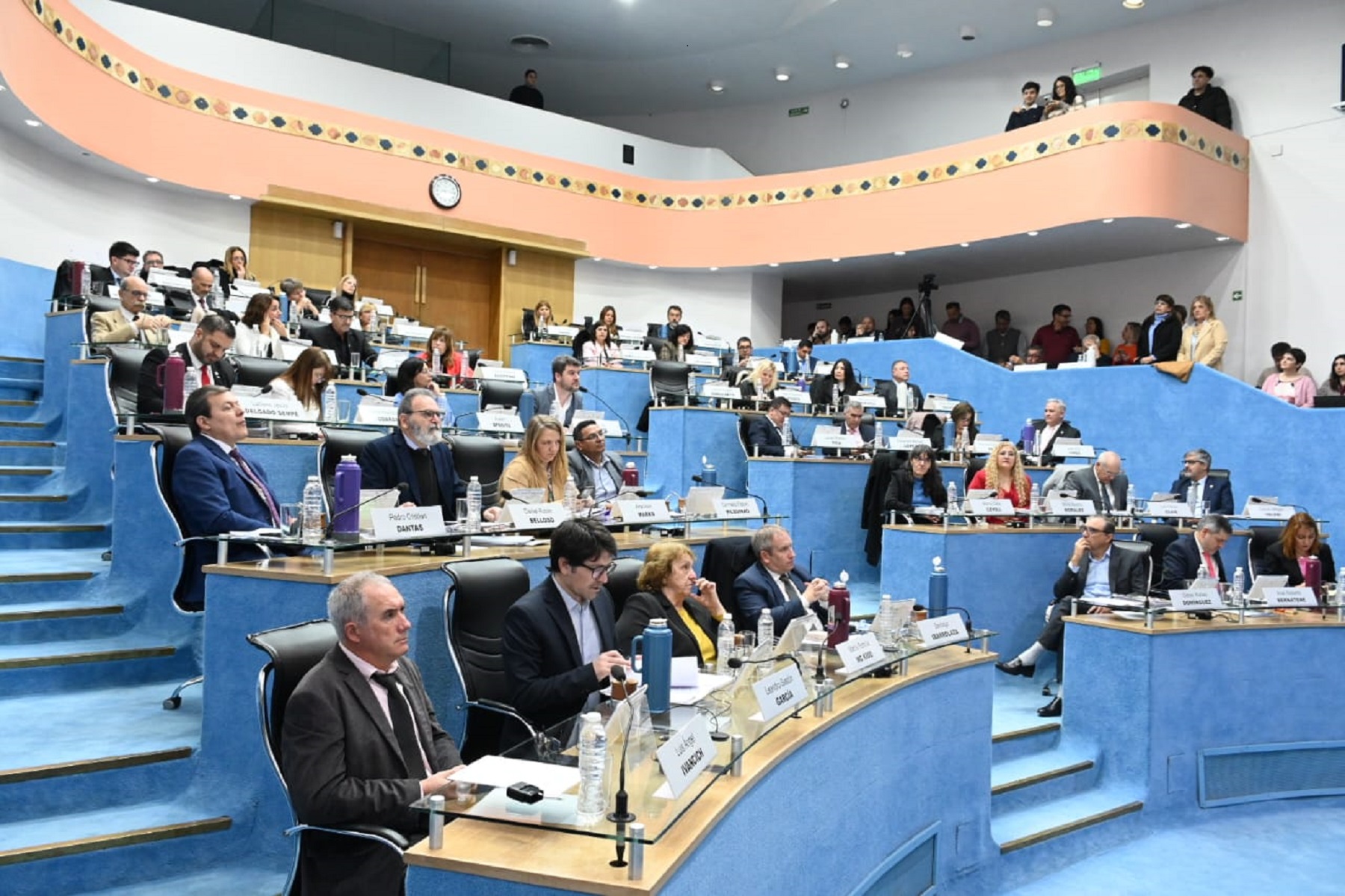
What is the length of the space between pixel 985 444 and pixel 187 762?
700 cm

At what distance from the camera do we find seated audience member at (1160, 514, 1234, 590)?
6.36 m

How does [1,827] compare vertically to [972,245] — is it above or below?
below

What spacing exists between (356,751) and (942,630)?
2.45 meters

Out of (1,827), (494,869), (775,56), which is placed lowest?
(1,827)

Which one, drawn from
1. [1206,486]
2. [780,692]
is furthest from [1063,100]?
[780,692]

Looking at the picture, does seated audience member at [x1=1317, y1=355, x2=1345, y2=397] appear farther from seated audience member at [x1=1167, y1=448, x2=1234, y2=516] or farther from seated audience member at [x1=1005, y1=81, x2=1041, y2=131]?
seated audience member at [x1=1005, y1=81, x2=1041, y2=131]

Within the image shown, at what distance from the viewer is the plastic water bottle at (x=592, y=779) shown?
1961mm

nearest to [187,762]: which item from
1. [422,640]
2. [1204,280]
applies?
[422,640]

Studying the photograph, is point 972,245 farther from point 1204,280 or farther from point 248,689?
point 248,689

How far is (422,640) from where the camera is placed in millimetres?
3445

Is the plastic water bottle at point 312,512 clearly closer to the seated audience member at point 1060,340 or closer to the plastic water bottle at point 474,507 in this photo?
the plastic water bottle at point 474,507

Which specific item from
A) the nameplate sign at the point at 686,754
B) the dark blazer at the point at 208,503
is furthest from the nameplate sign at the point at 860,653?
the dark blazer at the point at 208,503

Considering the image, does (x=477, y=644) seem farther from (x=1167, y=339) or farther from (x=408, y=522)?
(x=1167, y=339)

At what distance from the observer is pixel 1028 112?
12.8 meters
